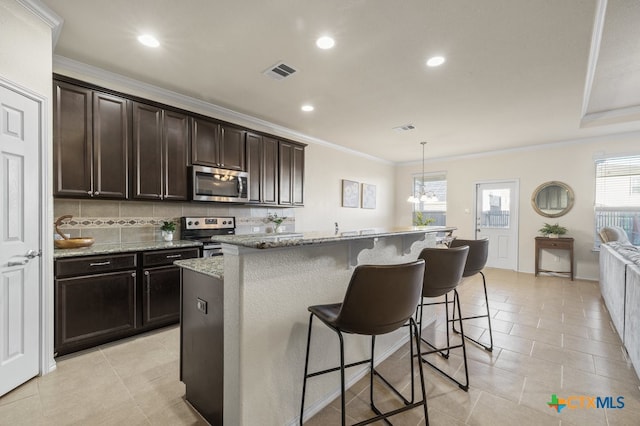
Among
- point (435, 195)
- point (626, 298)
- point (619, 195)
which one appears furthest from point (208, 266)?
point (619, 195)

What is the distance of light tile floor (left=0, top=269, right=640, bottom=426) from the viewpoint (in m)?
1.72

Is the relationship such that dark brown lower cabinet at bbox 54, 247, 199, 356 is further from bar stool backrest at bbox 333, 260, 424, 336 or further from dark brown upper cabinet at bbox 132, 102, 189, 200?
bar stool backrest at bbox 333, 260, 424, 336

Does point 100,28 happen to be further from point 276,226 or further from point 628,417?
point 628,417

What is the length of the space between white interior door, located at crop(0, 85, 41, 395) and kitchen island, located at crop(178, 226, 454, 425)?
122 centimetres

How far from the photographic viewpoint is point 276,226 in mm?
4707

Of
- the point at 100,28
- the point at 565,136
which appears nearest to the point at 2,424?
the point at 100,28

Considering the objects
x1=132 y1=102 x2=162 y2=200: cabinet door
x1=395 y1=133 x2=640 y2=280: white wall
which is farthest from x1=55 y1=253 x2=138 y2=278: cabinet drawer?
x1=395 y1=133 x2=640 y2=280: white wall

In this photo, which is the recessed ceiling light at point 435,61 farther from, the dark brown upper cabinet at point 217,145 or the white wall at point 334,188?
the white wall at point 334,188

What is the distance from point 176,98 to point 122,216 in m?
1.53

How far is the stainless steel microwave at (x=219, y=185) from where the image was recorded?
3.40m

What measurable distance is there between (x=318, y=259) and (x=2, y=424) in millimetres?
2058

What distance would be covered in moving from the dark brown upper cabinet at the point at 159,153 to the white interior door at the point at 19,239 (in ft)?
3.01

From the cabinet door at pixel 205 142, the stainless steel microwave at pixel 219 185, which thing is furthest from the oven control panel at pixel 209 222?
the cabinet door at pixel 205 142

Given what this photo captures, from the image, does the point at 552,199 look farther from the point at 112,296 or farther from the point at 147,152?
the point at 112,296
